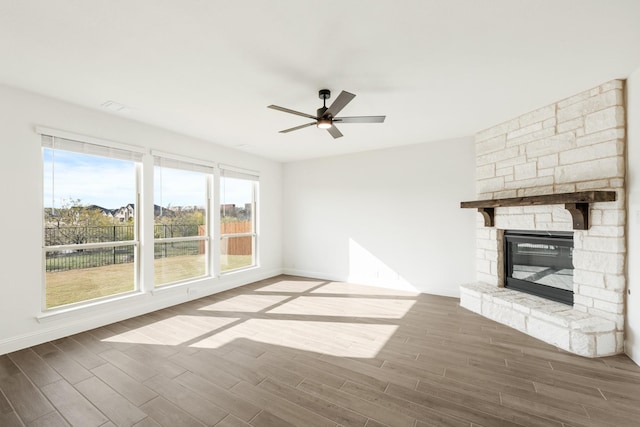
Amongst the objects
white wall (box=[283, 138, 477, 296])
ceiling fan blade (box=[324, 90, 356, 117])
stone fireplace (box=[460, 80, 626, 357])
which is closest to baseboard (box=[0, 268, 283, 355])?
white wall (box=[283, 138, 477, 296])

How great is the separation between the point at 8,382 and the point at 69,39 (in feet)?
9.54

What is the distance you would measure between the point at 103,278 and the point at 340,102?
12.7 feet

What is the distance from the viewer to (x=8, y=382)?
7.99ft

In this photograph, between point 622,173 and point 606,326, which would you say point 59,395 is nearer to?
point 606,326

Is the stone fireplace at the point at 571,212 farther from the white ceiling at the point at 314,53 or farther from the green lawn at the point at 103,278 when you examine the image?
the green lawn at the point at 103,278

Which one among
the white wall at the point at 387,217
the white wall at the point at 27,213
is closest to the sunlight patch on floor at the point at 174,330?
the white wall at the point at 27,213

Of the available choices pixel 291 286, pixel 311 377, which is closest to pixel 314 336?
pixel 311 377

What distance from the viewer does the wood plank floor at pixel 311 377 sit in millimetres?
2031

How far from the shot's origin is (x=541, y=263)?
379 centimetres

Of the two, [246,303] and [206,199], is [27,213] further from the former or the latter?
[246,303]

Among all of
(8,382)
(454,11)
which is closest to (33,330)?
(8,382)

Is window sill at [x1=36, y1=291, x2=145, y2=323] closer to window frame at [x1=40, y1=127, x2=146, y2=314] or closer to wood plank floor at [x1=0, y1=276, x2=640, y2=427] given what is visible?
window frame at [x1=40, y1=127, x2=146, y2=314]

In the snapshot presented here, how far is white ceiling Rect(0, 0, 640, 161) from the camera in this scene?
1.90 m

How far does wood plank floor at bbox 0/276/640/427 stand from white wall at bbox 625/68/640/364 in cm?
30
